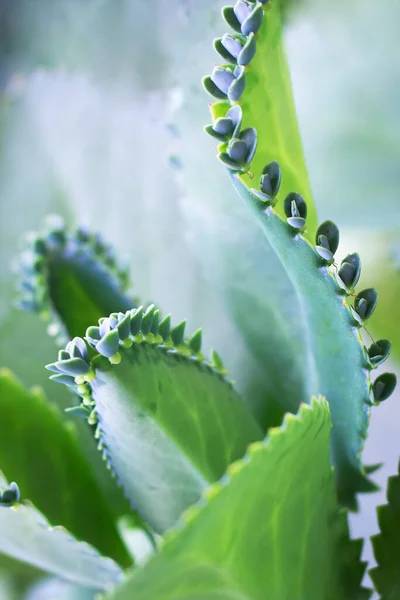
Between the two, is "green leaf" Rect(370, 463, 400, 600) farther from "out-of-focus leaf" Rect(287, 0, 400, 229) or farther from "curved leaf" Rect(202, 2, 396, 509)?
"out-of-focus leaf" Rect(287, 0, 400, 229)

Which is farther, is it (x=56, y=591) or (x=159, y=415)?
(x=56, y=591)

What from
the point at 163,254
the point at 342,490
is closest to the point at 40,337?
the point at 163,254

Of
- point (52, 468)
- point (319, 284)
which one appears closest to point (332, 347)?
point (319, 284)

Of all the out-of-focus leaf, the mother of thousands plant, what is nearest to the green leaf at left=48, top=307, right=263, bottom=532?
the mother of thousands plant

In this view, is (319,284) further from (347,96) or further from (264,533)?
(347,96)

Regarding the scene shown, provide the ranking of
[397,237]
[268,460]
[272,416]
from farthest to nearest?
1. [397,237]
2. [272,416]
3. [268,460]

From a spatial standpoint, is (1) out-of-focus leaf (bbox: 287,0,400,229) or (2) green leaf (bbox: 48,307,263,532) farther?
(1) out-of-focus leaf (bbox: 287,0,400,229)

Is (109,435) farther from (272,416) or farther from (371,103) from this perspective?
(371,103)
